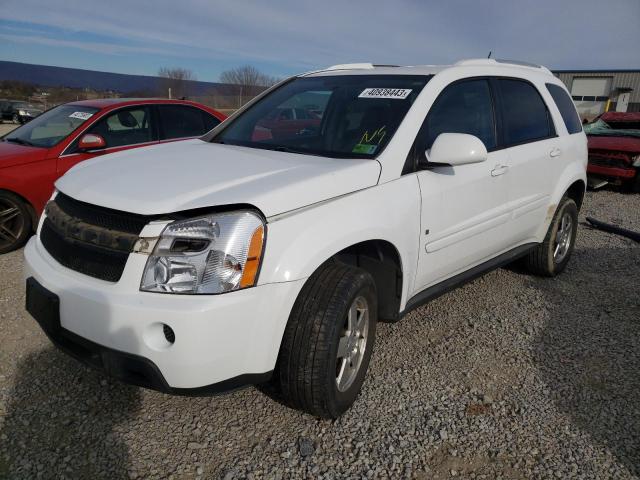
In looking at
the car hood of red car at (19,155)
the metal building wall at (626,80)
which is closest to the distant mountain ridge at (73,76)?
the metal building wall at (626,80)

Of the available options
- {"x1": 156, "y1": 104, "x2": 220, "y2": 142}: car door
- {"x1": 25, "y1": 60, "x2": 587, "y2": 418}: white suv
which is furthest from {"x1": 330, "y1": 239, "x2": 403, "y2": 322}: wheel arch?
{"x1": 156, "y1": 104, "x2": 220, "y2": 142}: car door

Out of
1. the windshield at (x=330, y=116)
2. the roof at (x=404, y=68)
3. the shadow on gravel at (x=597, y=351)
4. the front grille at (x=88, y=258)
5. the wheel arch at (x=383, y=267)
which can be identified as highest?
the roof at (x=404, y=68)

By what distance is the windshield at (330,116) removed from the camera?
9.66ft

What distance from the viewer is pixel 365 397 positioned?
9.29 ft

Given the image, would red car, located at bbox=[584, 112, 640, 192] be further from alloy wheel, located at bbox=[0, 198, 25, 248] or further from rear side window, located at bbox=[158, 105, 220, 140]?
alloy wheel, located at bbox=[0, 198, 25, 248]

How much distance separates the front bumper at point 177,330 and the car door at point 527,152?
2217mm

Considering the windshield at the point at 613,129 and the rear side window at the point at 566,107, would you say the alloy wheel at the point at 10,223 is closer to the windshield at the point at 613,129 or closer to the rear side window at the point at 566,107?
the rear side window at the point at 566,107

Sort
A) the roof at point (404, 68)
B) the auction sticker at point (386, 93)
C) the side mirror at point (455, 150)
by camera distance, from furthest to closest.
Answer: the roof at point (404, 68)
the auction sticker at point (386, 93)
the side mirror at point (455, 150)

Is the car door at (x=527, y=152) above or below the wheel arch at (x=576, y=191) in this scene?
above

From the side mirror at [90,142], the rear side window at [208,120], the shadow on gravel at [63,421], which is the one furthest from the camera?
the rear side window at [208,120]

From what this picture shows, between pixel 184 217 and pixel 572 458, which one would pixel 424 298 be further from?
pixel 184 217

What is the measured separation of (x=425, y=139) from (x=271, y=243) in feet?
4.26

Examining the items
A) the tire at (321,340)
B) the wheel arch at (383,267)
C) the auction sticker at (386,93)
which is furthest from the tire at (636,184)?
the tire at (321,340)

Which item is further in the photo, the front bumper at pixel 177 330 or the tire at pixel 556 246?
the tire at pixel 556 246
